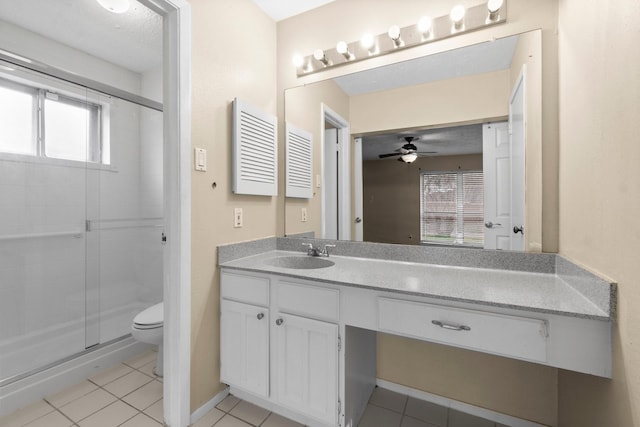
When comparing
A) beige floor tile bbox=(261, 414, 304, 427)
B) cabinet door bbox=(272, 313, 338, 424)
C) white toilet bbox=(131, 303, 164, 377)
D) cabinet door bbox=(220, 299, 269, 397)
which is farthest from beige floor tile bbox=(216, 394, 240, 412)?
white toilet bbox=(131, 303, 164, 377)

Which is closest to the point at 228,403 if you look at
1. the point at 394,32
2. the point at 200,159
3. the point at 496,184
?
the point at 200,159

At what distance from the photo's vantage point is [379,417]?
151cm

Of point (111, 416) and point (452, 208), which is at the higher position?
point (452, 208)

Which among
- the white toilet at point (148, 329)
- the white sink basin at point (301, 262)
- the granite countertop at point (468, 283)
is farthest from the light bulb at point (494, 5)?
the white toilet at point (148, 329)

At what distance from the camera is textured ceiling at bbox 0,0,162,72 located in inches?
71.8

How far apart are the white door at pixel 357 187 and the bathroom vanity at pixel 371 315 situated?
11 centimetres

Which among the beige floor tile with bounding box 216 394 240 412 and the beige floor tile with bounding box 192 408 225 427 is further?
the beige floor tile with bounding box 216 394 240 412

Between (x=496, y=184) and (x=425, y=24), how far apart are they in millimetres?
980

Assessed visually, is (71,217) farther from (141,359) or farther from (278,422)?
(278,422)

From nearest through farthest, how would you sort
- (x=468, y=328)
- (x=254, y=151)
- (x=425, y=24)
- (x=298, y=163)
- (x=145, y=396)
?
(x=468, y=328), (x=425, y=24), (x=145, y=396), (x=254, y=151), (x=298, y=163)

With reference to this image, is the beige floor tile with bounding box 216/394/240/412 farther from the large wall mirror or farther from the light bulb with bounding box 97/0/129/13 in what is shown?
the light bulb with bounding box 97/0/129/13

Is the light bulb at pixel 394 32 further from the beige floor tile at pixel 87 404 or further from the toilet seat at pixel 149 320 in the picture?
the beige floor tile at pixel 87 404

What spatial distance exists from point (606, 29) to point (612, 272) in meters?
0.74

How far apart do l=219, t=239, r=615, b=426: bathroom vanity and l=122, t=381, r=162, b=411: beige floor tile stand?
49cm
